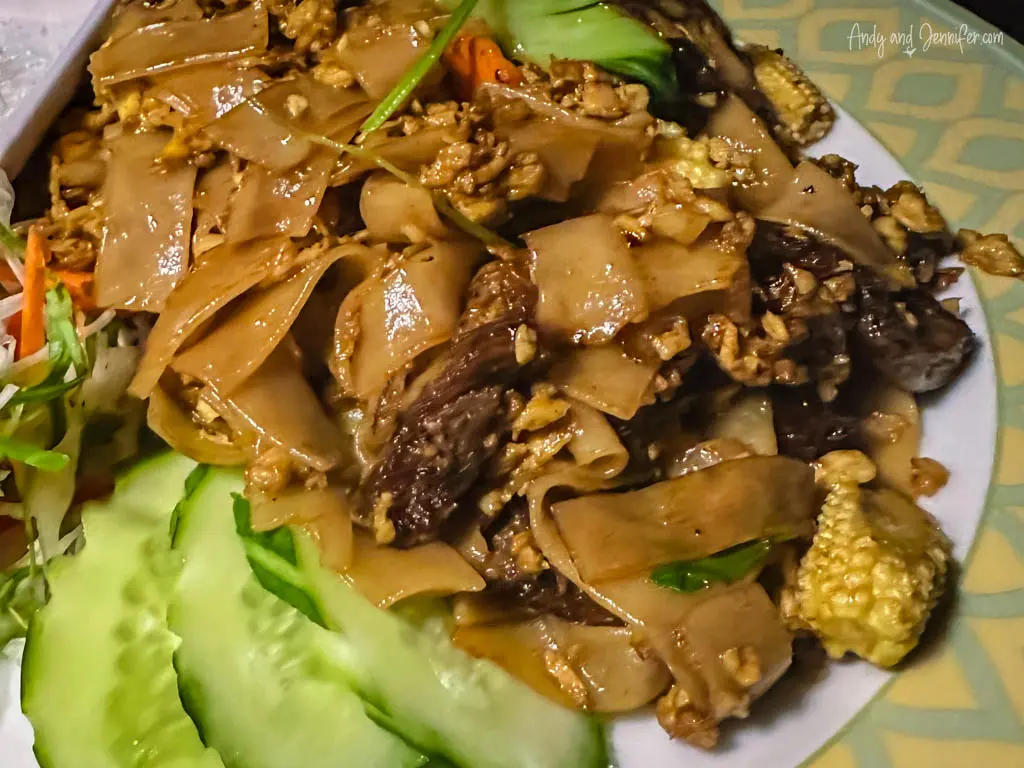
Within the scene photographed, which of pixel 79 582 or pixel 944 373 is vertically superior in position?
pixel 944 373

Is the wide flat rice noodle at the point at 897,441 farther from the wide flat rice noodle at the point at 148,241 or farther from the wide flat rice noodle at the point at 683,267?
the wide flat rice noodle at the point at 148,241

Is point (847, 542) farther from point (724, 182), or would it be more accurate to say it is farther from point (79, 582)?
point (79, 582)

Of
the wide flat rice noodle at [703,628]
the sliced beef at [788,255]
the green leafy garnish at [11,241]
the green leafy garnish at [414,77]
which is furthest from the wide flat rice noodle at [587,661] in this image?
the green leafy garnish at [11,241]

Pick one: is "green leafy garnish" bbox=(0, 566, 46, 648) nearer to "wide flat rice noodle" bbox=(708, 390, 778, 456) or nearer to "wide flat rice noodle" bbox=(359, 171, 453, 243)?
"wide flat rice noodle" bbox=(359, 171, 453, 243)

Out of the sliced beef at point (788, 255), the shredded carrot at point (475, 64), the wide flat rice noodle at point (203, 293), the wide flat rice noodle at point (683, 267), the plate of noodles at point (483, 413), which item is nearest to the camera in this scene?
the plate of noodles at point (483, 413)

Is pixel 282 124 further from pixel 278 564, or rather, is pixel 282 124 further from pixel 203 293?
pixel 278 564

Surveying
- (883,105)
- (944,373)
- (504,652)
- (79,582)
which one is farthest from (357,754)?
(883,105)
